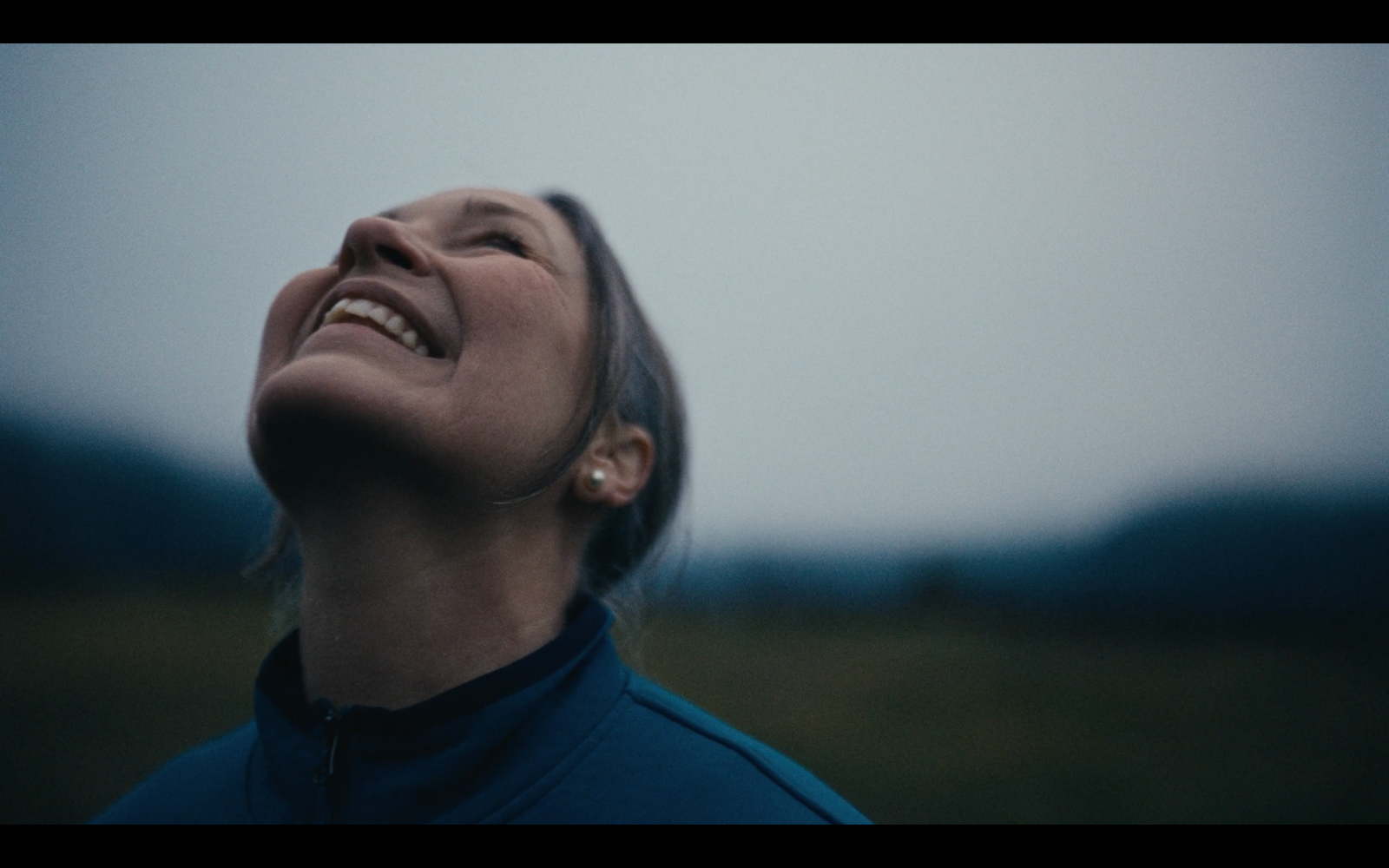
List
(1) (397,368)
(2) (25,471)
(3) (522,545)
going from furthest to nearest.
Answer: (2) (25,471) < (3) (522,545) < (1) (397,368)

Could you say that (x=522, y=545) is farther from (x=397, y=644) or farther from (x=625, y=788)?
(x=625, y=788)

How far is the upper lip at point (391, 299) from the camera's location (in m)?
0.80

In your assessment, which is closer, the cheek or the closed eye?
the cheek

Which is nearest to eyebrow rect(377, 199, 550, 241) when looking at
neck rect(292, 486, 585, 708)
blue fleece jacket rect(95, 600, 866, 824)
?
neck rect(292, 486, 585, 708)

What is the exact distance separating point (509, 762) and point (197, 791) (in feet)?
1.62

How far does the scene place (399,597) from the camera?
2.65ft

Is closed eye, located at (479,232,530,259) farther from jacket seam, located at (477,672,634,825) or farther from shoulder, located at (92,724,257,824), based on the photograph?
shoulder, located at (92,724,257,824)

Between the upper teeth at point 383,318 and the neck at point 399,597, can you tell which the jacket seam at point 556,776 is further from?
the upper teeth at point 383,318

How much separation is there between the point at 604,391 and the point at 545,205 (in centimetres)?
32

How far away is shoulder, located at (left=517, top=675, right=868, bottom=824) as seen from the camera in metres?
0.78

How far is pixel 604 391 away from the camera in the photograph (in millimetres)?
936

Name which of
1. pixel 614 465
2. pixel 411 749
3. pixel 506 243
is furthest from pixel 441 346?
pixel 411 749

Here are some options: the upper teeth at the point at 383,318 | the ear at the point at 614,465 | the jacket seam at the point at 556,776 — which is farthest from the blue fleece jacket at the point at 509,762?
the upper teeth at the point at 383,318
